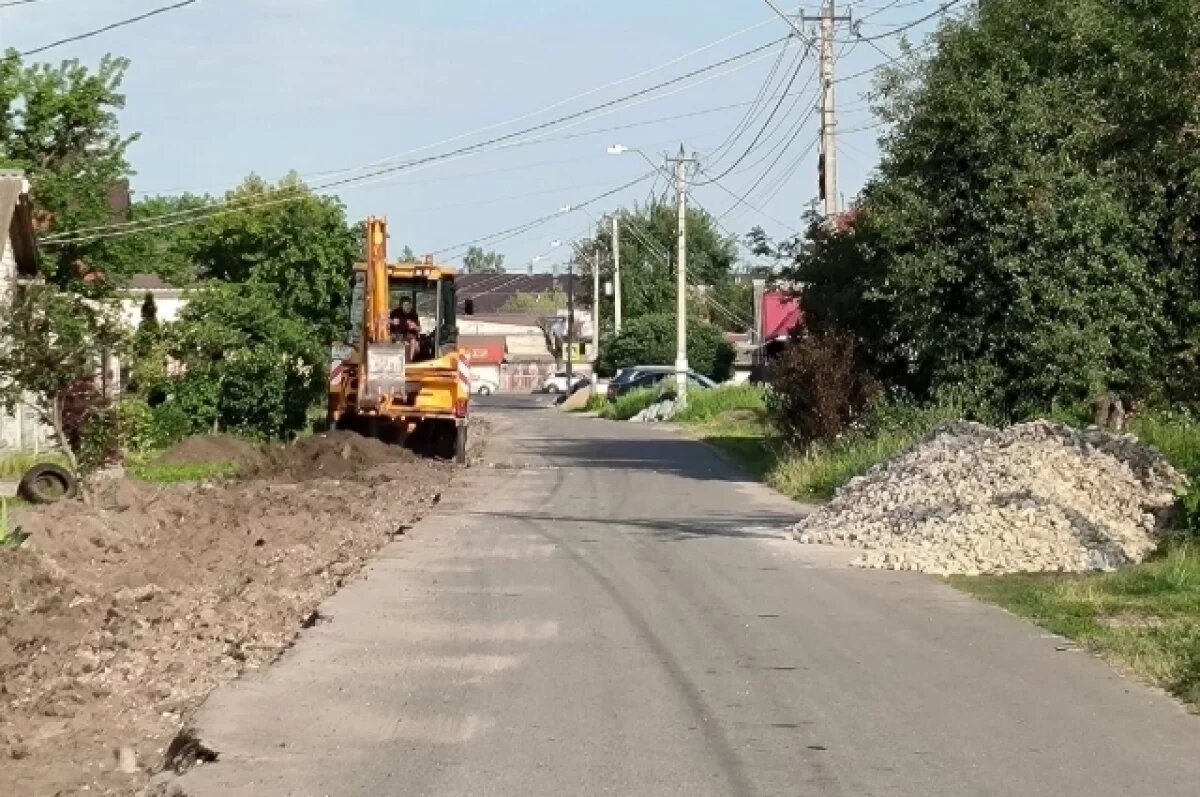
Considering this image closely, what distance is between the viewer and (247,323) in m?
43.0

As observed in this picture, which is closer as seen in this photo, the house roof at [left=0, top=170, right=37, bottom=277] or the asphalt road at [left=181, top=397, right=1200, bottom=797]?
the asphalt road at [left=181, top=397, right=1200, bottom=797]

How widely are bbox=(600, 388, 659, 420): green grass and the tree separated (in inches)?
1481

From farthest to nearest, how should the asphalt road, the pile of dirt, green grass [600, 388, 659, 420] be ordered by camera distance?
green grass [600, 388, 659, 420] < the pile of dirt < the asphalt road

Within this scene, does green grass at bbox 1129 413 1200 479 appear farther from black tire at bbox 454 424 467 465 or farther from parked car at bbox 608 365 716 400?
parked car at bbox 608 365 716 400

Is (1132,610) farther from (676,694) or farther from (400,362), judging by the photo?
(400,362)

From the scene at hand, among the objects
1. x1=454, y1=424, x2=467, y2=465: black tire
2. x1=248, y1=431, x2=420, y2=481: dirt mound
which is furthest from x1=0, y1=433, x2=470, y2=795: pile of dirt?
x1=454, y1=424, x2=467, y2=465: black tire

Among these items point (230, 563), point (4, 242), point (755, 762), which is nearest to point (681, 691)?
point (755, 762)

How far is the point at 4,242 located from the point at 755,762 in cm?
2681

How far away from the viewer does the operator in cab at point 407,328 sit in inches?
1309

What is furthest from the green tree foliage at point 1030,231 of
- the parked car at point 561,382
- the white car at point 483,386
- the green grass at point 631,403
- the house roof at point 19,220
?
the white car at point 483,386

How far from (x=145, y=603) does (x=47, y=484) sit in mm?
11241

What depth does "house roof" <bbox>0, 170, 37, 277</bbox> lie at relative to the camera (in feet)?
108

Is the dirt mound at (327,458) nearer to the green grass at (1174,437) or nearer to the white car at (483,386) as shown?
the green grass at (1174,437)

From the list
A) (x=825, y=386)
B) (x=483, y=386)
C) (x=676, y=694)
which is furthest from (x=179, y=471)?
(x=483, y=386)
